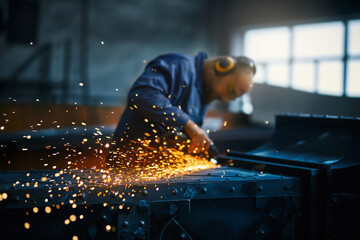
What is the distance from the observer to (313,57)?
632 cm

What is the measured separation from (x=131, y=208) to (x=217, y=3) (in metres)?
7.80

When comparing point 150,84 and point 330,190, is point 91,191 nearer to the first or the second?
point 150,84

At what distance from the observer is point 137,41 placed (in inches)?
302

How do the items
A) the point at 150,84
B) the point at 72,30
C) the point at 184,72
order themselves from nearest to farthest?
the point at 150,84
the point at 184,72
the point at 72,30

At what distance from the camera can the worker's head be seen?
1864mm

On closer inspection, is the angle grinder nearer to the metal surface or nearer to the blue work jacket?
the blue work jacket

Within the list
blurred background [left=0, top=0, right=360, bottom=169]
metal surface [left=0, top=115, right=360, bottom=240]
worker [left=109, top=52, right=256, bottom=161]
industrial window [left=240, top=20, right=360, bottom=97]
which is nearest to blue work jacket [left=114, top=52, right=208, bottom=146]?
worker [left=109, top=52, right=256, bottom=161]

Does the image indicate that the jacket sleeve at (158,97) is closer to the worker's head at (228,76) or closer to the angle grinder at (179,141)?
the angle grinder at (179,141)

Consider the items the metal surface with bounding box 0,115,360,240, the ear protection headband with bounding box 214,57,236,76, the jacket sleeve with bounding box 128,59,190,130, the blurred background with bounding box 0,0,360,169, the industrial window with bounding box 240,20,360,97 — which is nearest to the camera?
the metal surface with bounding box 0,115,360,240

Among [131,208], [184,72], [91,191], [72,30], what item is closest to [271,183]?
[131,208]

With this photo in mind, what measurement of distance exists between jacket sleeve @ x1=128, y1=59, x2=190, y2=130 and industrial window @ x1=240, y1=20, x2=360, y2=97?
14.5ft

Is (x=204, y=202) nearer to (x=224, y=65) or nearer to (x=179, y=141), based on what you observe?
(x=179, y=141)

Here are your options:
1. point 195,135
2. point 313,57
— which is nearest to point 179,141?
point 195,135

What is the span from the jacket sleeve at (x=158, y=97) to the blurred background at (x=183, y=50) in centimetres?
281
